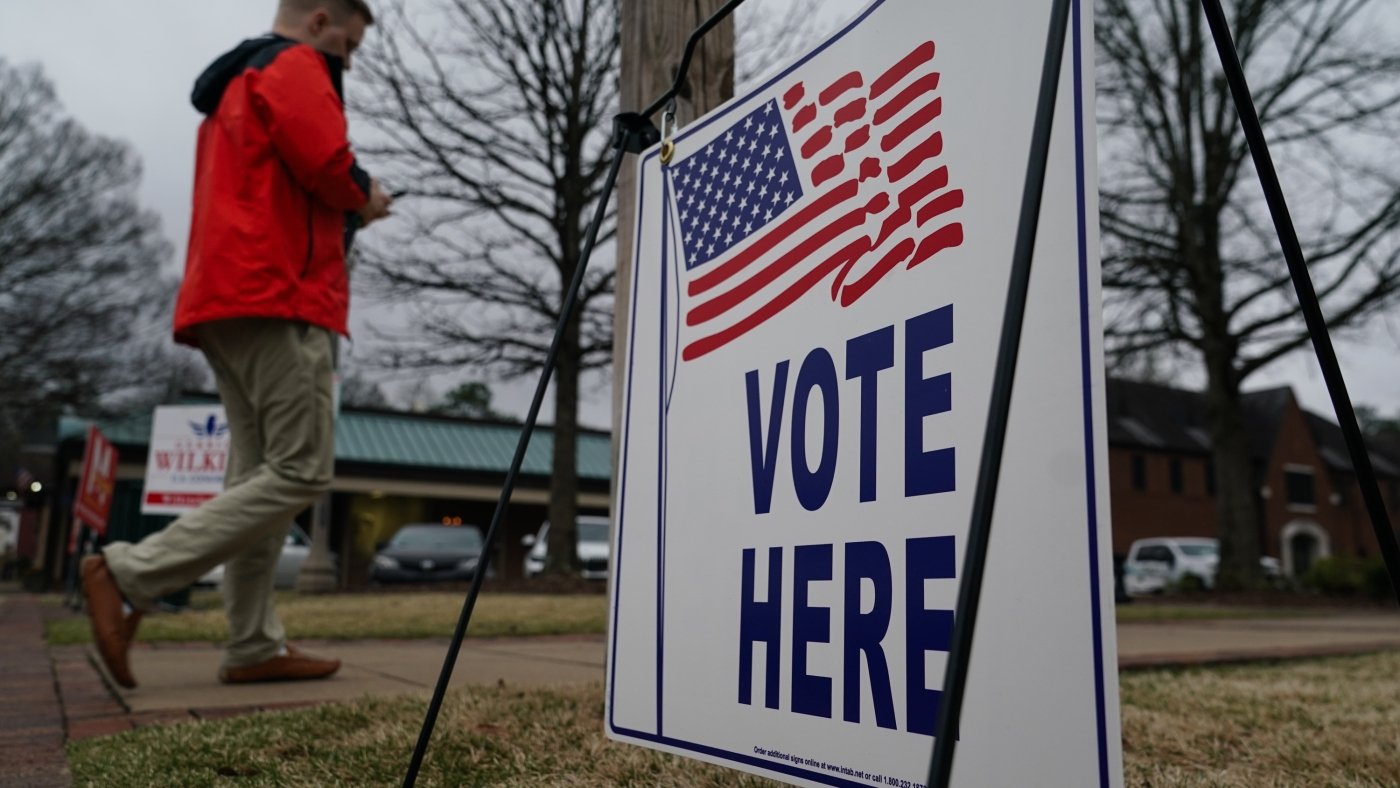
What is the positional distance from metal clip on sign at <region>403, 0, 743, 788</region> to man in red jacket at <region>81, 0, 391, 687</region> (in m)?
1.25

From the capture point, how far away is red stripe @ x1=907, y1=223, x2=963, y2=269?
1.18 meters

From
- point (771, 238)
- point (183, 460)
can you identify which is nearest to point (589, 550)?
point (183, 460)

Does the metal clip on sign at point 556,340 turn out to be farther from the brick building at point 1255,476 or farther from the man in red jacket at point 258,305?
the brick building at point 1255,476

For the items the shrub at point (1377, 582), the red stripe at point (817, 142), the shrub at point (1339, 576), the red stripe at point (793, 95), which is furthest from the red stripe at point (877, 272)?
the shrub at point (1339, 576)

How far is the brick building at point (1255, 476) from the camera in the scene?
3734 centimetres

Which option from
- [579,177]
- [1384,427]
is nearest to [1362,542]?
[1384,427]

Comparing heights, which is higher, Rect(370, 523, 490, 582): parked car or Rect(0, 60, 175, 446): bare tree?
Rect(0, 60, 175, 446): bare tree

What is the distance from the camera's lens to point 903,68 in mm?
1312

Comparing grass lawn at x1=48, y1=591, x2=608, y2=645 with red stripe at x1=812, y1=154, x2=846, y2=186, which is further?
grass lawn at x1=48, y1=591, x2=608, y2=645

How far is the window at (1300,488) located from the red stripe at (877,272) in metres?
46.1

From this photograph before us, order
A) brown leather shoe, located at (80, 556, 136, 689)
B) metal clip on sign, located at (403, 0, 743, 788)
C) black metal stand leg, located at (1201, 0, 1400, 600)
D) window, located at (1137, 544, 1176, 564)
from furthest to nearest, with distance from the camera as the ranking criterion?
window, located at (1137, 544, 1176, 564) → brown leather shoe, located at (80, 556, 136, 689) → metal clip on sign, located at (403, 0, 743, 788) → black metal stand leg, located at (1201, 0, 1400, 600)

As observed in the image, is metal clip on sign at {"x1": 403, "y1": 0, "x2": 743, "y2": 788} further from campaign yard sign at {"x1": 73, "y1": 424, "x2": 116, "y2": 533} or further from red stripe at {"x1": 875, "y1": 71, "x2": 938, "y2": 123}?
campaign yard sign at {"x1": 73, "y1": 424, "x2": 116, "y2": 533}

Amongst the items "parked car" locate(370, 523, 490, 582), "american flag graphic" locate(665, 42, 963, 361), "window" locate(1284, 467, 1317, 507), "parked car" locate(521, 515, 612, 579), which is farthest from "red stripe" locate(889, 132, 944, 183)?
"window" locate(1284, 467, 1317, 507)

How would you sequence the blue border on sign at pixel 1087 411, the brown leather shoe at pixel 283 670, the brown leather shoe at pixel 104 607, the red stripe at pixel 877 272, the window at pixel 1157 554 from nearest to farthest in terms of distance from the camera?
1. the blue border on sign at pixel 1087 411
2. the red stripe at pixel 877 272
3. the brown leather shoe at pixel 104 607
4. the brown leather shoe at pixel 283 670
5. the window at pixel 1157 554
